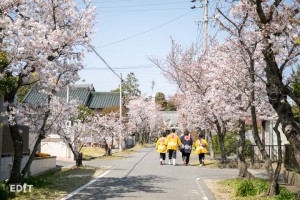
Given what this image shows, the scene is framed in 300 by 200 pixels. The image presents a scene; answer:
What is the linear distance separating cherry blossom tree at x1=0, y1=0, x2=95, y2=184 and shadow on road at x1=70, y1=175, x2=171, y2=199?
2.33 meters

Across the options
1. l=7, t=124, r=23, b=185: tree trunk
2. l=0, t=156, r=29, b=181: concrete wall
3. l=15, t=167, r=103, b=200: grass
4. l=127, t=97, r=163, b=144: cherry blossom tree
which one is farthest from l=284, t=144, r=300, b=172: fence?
l=127, t=97, r=163, b=144: cherry blossom tree

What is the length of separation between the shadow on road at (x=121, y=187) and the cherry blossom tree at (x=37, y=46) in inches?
91.9

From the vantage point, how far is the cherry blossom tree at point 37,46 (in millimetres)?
10656

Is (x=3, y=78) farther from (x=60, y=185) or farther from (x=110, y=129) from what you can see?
(x=110, y=129)

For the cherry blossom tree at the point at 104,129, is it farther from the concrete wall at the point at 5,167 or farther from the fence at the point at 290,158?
the fence at the point at 290,158

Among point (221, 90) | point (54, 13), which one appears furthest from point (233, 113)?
point (54, 13)

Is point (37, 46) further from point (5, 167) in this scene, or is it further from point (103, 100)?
point (103, 100)

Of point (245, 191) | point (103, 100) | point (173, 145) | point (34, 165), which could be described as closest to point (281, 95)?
point (245, 191)

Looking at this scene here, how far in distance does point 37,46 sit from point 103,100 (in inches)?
2006

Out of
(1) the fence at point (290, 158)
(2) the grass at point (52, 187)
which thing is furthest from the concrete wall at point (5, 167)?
(1) the fence at point (290, 158)

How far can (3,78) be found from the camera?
32.6 ft

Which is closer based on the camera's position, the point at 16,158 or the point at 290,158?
the point at 16,158

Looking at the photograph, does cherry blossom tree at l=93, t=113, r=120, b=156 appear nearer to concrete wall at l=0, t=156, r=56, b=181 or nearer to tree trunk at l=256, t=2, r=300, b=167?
concrete wall at l=0, t=156, r=56, b=181

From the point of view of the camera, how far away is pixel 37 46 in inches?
428
